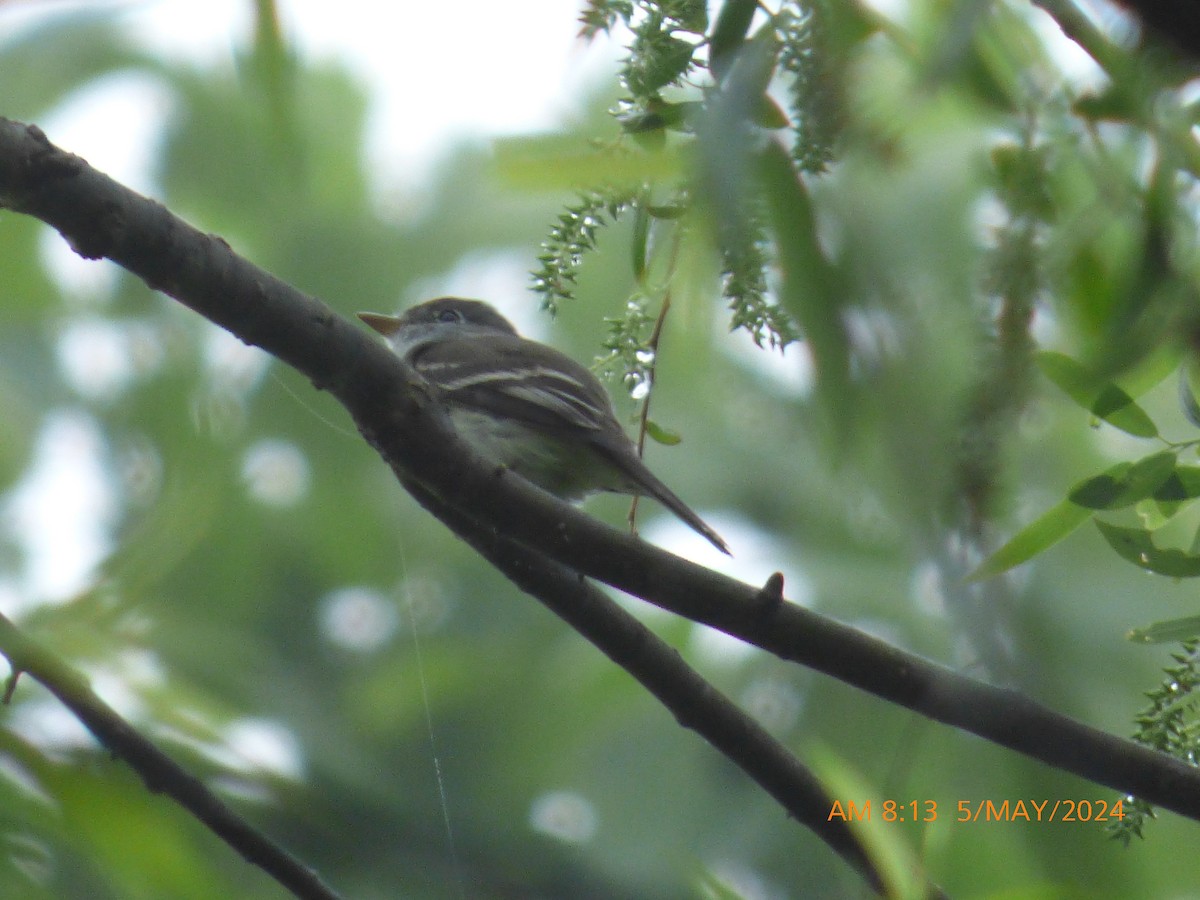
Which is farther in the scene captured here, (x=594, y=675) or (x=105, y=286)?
(x=105, y=286)

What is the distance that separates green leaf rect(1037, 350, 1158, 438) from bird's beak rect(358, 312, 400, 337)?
3.88m

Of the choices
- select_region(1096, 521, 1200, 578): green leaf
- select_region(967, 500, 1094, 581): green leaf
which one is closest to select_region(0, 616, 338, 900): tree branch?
select_region(967, 500, 1094, 581): green leaf

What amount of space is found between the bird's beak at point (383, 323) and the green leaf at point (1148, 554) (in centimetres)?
391

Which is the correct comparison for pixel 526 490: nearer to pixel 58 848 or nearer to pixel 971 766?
pixel 971 766

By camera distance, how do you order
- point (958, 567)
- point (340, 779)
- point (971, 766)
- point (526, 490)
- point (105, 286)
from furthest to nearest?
point (105, 286) → point (340, 779) → point (526, 490) → point (971, 766) → point (958, 567)

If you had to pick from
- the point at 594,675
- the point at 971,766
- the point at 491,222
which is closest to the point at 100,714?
the point at 971,766

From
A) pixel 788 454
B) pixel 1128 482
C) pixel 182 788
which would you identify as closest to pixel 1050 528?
pixel 1128 482

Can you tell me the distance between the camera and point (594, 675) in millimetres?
7918

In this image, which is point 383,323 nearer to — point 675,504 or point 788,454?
point 788,454

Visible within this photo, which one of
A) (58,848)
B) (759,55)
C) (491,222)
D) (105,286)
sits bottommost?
(58,848)

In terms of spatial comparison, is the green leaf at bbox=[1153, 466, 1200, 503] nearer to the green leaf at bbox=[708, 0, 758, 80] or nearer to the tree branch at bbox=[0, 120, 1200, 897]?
the tree branch at bbox=[0, 120, 1200, 897]

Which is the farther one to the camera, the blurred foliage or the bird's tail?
the bird's tail

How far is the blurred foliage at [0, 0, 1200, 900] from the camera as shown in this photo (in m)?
0.85

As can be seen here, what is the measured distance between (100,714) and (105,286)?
7684 mm
